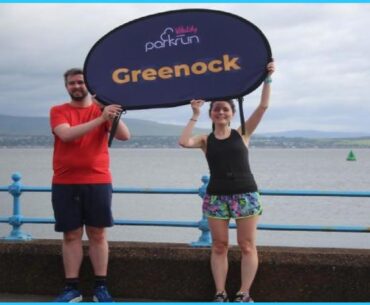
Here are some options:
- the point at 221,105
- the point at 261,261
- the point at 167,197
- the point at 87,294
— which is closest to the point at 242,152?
the point at 221,105

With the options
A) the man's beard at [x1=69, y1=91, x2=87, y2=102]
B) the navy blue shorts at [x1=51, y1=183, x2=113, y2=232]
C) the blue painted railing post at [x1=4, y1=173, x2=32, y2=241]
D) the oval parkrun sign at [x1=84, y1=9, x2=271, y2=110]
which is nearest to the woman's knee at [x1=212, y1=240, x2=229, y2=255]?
the navy blue shorts at [x1=51, y1=183, x2=113, y2=232]

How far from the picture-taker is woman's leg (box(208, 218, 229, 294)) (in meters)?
3.90

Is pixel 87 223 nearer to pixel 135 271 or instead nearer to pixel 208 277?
pixel 135 271

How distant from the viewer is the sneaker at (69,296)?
163 inches

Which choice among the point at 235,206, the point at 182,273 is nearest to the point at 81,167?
the point at 235,206

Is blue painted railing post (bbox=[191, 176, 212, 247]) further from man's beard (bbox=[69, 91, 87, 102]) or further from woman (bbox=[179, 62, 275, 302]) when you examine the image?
man's beard (bbox=[69, 91, 87, 102])

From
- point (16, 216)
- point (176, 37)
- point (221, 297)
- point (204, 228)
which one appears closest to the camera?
point (176, 37)

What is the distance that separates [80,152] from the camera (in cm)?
396

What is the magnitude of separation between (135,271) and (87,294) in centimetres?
43

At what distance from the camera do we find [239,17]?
3.85m

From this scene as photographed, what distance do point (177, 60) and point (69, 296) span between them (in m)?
1.87

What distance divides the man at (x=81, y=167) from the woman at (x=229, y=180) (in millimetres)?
613

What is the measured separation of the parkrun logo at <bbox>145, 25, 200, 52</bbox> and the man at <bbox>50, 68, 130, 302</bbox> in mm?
519

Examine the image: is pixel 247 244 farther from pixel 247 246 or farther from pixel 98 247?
pixel 98 247
